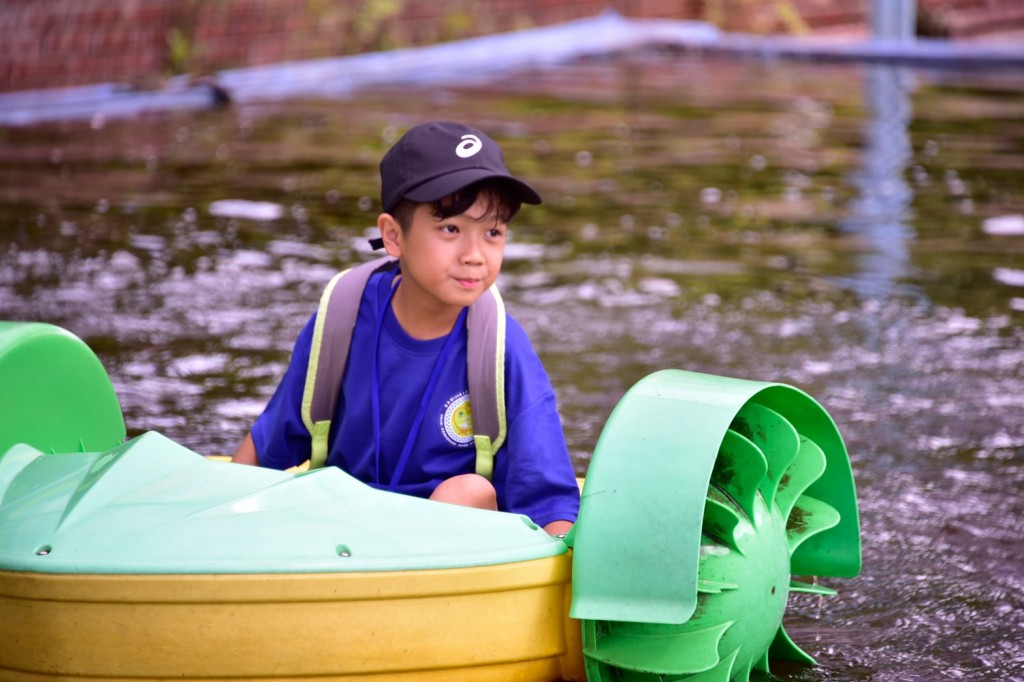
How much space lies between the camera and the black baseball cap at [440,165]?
8.61 ft

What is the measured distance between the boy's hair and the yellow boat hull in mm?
690

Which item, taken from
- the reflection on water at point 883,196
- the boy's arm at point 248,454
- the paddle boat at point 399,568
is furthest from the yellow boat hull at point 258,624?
the reflection on water at point 883,196

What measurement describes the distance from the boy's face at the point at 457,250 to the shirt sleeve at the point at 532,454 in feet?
0.54

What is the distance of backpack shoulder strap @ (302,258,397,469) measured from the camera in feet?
9.45

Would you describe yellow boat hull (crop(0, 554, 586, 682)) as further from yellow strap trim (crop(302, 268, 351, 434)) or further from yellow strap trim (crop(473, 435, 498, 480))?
yellow strap trim (crop(302, 268, 351, 434))

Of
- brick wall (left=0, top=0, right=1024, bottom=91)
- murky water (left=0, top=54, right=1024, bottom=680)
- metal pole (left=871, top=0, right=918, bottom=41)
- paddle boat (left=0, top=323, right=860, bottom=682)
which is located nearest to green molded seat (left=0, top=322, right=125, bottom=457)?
paddle boat (left=0, top=323, right=860, bottom=682)

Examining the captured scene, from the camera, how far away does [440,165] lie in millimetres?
2664

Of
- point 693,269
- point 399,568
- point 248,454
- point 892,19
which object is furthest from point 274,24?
point 399,568

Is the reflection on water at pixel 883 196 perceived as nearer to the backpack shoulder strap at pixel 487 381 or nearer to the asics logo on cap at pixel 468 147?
the backpack shoulder strap at pixel 487 381

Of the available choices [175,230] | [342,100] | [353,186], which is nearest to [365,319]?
[175,230]

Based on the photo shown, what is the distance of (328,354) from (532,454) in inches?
18.2

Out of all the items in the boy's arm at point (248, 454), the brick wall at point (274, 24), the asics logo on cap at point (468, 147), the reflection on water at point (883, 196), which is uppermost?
the asics logo on cap at point (468, 147)

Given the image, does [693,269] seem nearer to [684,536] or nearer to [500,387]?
[500,387]

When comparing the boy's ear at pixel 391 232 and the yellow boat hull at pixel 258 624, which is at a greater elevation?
the boy's ear at pixel 391 232
